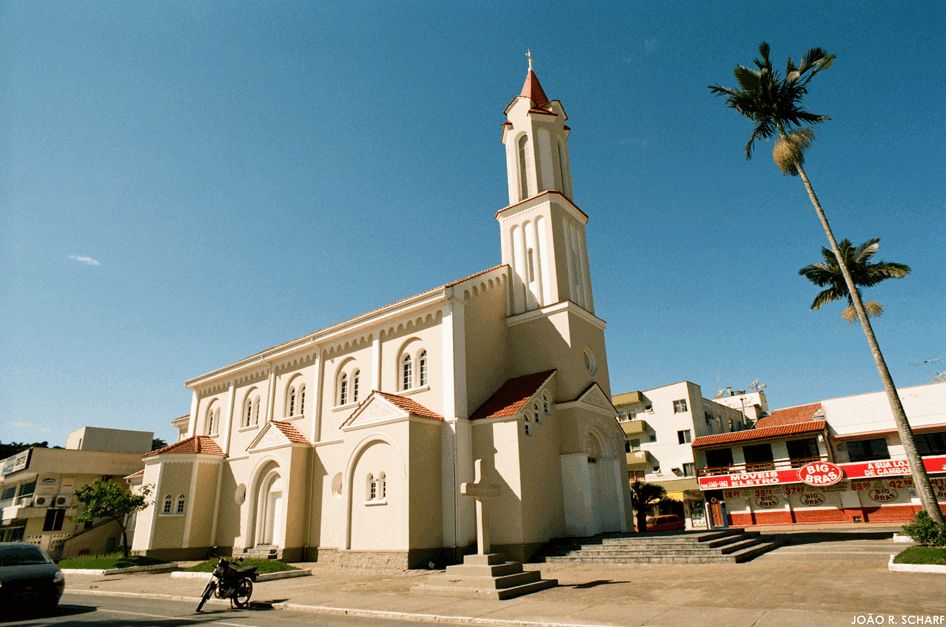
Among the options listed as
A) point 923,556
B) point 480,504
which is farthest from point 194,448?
point 923,556

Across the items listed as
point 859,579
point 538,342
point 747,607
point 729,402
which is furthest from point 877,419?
point 747,607

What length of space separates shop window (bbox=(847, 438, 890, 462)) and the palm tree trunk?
20.8 m

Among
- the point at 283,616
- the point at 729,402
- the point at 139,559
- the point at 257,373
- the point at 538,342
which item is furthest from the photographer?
the point at 729,402

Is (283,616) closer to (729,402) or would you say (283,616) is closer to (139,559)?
(139,559)

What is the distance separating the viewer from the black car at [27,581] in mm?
11281

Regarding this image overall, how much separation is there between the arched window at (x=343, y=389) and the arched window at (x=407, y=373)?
3.73m

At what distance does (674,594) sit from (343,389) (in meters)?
17.9

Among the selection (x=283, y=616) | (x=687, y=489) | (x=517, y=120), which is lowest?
(x=283, y=616)

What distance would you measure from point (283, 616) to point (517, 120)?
76.9 ft

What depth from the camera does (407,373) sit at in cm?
2327

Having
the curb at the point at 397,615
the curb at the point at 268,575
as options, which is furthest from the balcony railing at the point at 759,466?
the curb at the point at 397,615

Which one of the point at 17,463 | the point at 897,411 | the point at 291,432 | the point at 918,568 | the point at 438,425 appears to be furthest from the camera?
the point at 17,463

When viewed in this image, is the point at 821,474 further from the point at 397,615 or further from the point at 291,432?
the point at 397,615

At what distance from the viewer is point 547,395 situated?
21.4 meters
